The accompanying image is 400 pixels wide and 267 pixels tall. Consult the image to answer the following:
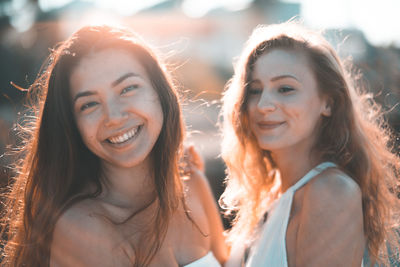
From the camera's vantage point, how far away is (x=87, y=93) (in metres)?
1.85

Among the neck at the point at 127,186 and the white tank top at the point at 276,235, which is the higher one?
the neck at the point at 127,186

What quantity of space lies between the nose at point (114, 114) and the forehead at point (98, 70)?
0.11 meters

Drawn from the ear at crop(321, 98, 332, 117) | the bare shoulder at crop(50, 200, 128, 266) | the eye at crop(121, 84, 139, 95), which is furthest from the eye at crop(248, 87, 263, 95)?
the bare shoulder at crop(50, 200, 128, 266)

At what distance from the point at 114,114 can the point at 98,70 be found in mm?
240

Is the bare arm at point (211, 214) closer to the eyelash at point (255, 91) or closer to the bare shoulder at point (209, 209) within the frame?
the bare shoulder at point (209, 209)

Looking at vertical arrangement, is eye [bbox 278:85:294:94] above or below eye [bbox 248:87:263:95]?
below

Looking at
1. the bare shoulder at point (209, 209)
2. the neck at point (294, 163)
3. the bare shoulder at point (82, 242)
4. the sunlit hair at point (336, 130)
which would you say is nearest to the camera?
the bare shoulder at point (82, 242)

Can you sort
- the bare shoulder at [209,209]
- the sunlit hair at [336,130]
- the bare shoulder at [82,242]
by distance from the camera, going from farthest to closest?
the bare shoulder at [209,209] → the sunlit hair at [336,130] → the bare shoulder at [82,242]

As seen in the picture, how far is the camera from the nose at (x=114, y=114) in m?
1.85

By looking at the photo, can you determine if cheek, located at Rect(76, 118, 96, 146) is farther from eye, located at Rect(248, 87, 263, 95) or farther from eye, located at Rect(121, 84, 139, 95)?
eye, located at Rect(248, 87, 263, 95)

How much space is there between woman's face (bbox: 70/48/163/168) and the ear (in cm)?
101

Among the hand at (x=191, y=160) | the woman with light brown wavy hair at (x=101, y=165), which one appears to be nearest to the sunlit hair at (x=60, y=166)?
the woman with light brown wavy hair at (x=101, y=165)

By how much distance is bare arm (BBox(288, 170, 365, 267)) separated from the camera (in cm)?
180

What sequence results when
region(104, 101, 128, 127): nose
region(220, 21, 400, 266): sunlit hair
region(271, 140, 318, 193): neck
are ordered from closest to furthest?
region(104, 101, 128, 127): nose → region(220, 21, 400, 266): sunlit hair → region(271, 140, 318, 193): neck
